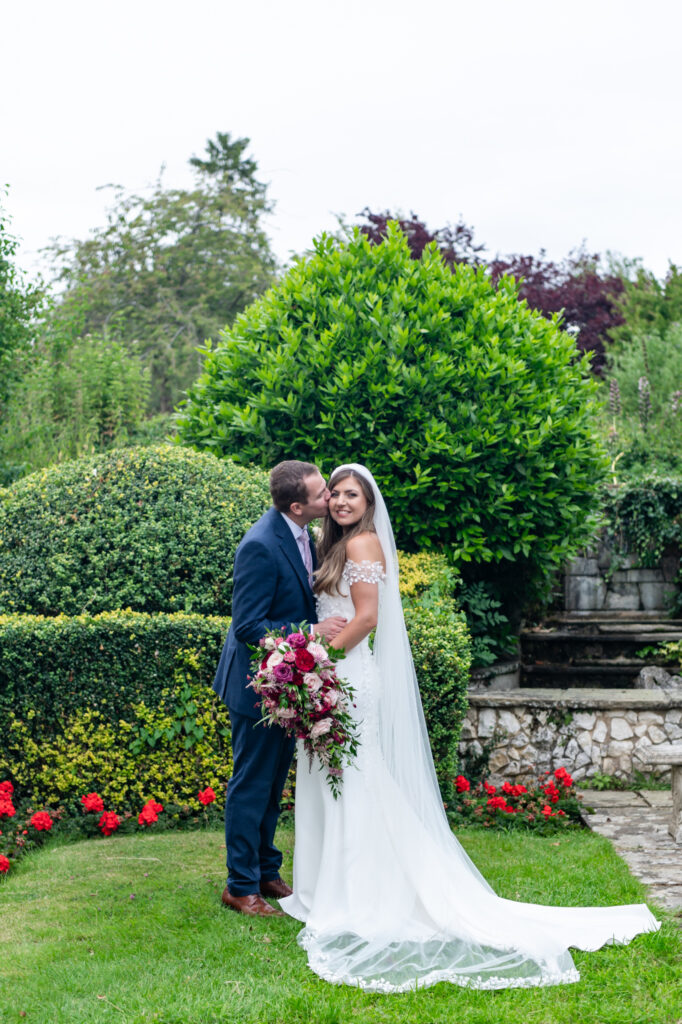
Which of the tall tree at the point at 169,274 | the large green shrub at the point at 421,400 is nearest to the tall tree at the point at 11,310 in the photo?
the large green shrub at the point at 421,400

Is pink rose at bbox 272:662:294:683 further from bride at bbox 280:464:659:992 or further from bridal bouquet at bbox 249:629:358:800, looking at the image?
bride at bbox 280:464:659:992

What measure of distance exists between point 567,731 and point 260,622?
3.77 m

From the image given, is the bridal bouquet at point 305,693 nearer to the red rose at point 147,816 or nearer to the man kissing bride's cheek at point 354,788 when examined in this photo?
the man kissing bride's cheek at point 354,788

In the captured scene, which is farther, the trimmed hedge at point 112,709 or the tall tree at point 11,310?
the tall tree at point 11,310

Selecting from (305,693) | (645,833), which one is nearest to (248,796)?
(305,693)

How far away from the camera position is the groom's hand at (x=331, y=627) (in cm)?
443

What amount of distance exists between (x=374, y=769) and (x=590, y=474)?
15.0 ft

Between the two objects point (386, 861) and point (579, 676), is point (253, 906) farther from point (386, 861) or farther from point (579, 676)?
point (579, 676)

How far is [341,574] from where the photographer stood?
4488 millimetres

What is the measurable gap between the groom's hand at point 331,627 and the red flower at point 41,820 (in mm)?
2300

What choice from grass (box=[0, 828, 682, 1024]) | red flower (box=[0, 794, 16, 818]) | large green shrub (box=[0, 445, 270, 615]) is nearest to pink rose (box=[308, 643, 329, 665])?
grass (box=[0, 828, 682, 1024])

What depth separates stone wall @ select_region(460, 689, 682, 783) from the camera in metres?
7.16

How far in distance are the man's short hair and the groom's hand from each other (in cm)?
56

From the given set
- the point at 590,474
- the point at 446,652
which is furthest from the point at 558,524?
the point at 446,652
